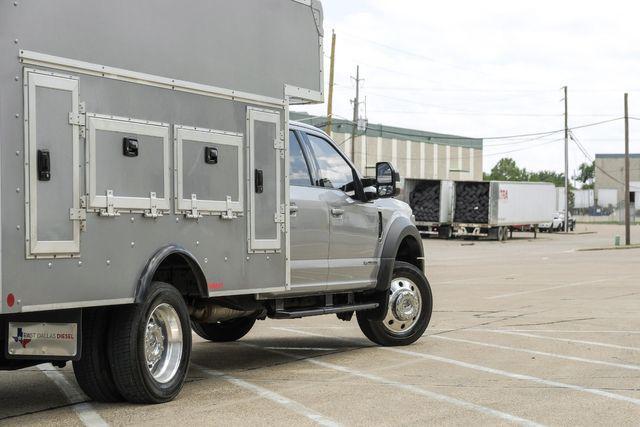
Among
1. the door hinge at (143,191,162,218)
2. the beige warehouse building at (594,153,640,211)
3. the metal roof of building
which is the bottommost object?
the door hinge at (143,191,162,218)

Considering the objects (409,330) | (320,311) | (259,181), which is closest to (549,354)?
(409,330)

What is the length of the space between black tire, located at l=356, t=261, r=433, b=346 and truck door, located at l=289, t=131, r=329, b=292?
1357mm

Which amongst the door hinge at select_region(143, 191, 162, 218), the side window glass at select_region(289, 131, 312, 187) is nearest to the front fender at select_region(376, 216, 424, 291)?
the side window glass at select_region(289, 131, 312, 187)

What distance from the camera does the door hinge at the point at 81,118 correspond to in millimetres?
7141

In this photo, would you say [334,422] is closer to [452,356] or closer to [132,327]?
[132,327]

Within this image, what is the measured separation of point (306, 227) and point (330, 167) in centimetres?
106

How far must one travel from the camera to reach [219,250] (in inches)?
343

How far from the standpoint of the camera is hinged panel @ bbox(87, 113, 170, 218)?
24.1ft

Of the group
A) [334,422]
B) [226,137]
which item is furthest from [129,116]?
[334,422]

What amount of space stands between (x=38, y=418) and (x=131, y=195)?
1.74 m

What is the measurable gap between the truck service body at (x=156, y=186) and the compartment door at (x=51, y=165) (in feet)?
0.04

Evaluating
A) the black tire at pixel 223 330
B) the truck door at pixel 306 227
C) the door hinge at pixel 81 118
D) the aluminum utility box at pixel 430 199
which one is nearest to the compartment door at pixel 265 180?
the truck door at pixel 306 227

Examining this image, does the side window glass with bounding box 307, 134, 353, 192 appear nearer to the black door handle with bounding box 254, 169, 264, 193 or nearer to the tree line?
the black door handle with bounding box 254, 169, 264, 193

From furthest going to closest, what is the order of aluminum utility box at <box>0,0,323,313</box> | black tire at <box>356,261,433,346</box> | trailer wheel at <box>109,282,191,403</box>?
black tire at <box>356,261,433,346</box> → trailer wheel at <box>109,282,191,403</box> → aluminum utility box at <box>0,0,323,313</box>
